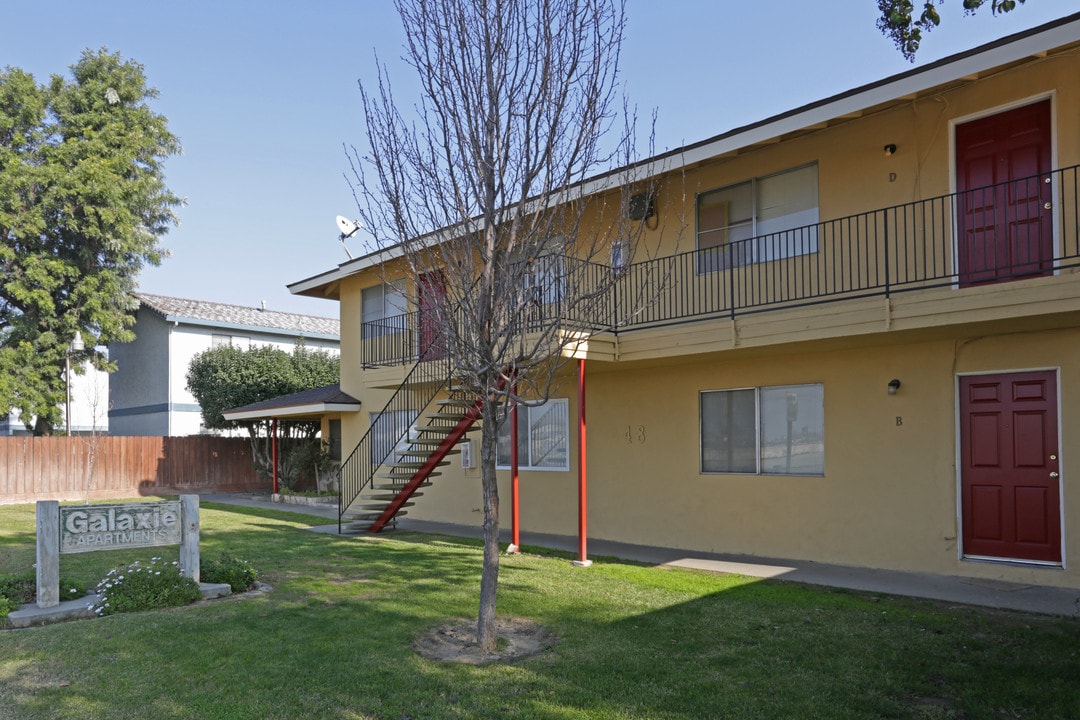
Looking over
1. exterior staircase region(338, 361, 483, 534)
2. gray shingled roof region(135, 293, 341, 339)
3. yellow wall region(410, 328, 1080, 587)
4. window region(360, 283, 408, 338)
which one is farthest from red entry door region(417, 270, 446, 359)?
gray shingled roof region(135, 293, 341, 339)

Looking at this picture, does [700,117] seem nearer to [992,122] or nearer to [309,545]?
[992,122]

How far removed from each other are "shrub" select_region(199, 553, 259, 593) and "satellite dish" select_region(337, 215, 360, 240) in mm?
10785

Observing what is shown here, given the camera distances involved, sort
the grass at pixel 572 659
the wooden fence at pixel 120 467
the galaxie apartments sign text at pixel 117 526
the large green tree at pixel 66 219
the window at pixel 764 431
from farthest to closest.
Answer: the large green tree at pixel 66 219 < the wooden fence at pixel 120 467 < the window at pixel 764 431 < the galaxie apartments sign text at pixel 117 526 < the grass at pixel 572 659

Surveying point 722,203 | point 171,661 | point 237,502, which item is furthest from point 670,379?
point 237,502

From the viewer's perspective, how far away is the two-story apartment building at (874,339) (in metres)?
8.70

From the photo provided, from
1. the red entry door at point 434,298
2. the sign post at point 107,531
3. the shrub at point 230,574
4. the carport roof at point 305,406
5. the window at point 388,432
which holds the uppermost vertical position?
the red entry door at point 434,298

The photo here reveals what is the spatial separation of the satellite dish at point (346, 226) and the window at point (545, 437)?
650 cm

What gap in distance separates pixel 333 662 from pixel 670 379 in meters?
7.57

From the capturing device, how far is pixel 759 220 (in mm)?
11367

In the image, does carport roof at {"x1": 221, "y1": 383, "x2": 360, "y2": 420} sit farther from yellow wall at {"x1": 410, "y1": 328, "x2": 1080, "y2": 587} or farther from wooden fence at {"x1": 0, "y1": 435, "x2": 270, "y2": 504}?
yellow wall at {"x1": 410, "y1": 328, "x2": 1080, "y2": 587}

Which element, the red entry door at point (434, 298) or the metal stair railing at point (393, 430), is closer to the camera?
the red entry door at point (434, 298)

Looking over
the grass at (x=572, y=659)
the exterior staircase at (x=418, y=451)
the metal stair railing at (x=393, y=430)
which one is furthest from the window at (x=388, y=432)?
the grass at (x=572, y=659)

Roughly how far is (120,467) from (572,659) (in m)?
21.5

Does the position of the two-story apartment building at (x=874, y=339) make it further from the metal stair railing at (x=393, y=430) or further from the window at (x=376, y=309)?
the window at (x=376, y=309)
